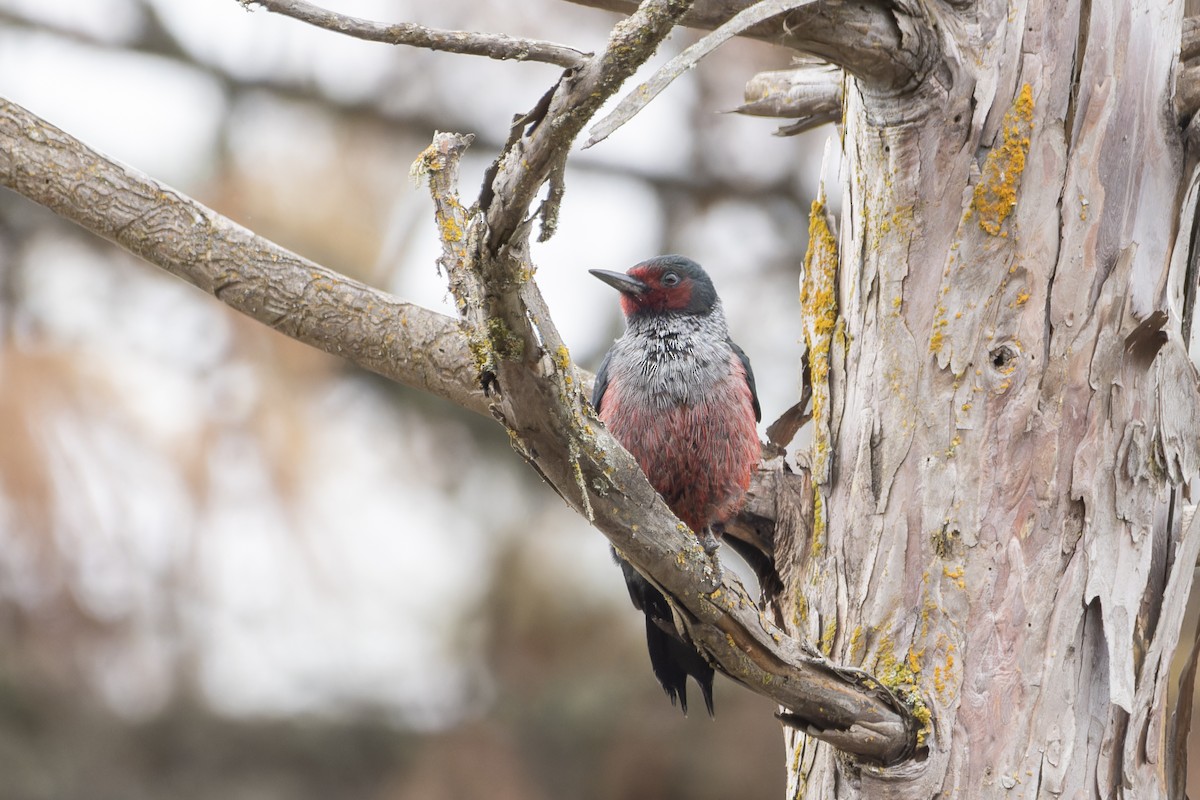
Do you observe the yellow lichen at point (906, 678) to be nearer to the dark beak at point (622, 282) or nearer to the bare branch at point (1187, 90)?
the bare branch at point (1187, 90)

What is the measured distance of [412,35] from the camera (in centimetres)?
173

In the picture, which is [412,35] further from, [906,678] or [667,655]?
[667,655]

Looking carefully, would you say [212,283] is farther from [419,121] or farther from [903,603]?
[419,121]

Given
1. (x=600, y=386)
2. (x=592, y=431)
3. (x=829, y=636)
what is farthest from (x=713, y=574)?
(x=600, y=386)

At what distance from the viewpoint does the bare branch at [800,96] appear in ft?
9.40

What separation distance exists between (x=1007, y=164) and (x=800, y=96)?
0.88 metres

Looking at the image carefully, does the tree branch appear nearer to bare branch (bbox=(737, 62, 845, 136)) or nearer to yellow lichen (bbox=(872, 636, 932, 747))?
yellow lichen (bbox=(872, 636, 932, 747))

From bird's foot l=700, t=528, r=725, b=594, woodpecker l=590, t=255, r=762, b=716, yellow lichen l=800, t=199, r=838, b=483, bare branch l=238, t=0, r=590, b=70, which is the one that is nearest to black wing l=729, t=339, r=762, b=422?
woodpecker l=590, t=255, r=762, b=716

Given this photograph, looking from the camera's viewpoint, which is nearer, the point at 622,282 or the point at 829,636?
the point at 829,636

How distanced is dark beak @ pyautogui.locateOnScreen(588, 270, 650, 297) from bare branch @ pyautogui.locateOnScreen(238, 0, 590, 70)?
1.43 metres

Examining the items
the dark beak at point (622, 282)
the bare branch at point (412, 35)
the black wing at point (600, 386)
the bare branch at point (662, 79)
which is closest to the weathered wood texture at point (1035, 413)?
the bare branch at point (662, 79)

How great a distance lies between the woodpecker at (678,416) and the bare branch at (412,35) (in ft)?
4.34

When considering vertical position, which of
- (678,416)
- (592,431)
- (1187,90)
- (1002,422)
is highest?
(1187,90)

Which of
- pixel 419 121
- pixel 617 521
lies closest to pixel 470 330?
pixel 617 521
